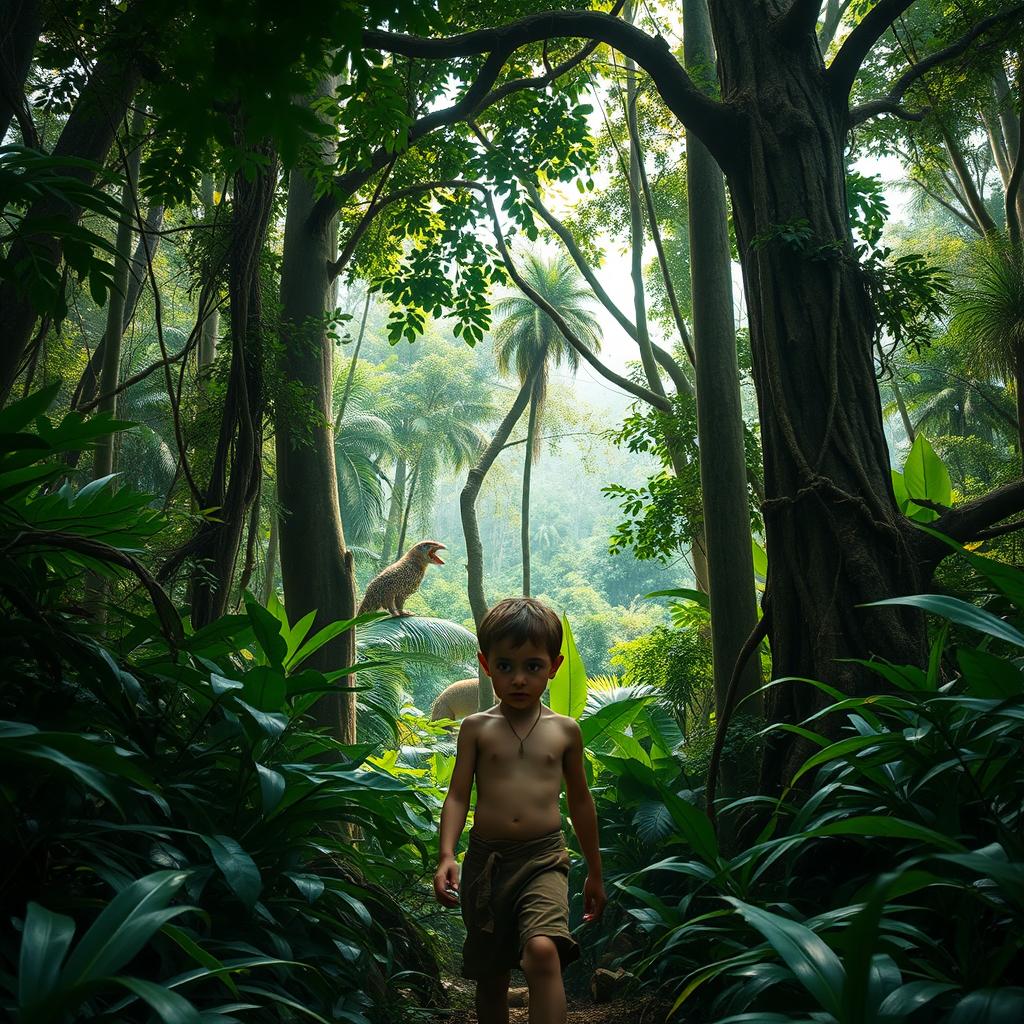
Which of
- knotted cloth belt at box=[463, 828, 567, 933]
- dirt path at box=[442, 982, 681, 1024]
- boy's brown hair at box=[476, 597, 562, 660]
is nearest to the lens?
knotted cloth belt at box=[463, 828, 567, 933]

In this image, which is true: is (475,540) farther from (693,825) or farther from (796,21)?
(693,825)

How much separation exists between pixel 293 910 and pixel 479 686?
543 inches

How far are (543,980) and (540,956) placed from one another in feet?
0.16

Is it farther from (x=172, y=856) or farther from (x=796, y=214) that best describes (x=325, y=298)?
(x=172, y=856)

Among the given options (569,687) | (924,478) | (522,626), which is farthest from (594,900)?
(924,478)

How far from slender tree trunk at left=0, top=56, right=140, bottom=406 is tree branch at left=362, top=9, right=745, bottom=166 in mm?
1018

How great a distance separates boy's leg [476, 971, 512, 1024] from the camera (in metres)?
2.31

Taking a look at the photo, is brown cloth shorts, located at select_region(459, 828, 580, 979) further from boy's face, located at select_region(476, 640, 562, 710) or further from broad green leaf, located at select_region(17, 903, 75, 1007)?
broad green leaf, located at select_region(17, 903, 75, 1007)

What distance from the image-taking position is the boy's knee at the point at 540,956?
6.86ft

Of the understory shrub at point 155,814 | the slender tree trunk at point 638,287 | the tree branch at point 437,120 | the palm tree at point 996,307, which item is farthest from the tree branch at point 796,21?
the palm tree at point 996,307

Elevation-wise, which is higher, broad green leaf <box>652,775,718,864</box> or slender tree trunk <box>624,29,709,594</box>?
slender tree trunk <box>624,29,709,594</box>

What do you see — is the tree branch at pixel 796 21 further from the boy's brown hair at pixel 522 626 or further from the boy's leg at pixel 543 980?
the boy's leg at pixel 543 980

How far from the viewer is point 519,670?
241cm

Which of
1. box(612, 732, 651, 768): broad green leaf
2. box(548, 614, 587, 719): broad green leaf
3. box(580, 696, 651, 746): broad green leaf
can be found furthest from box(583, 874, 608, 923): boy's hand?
box(548, 614, 587, 719): broad green leaf
